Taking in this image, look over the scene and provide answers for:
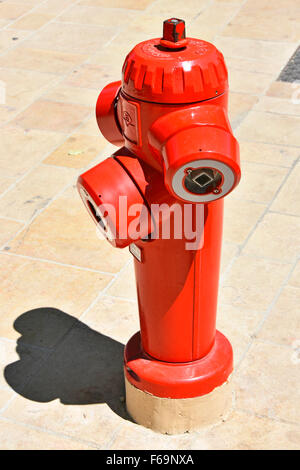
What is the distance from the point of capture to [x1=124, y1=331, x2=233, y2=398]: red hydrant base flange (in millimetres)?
3596

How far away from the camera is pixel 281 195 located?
577 centimetres

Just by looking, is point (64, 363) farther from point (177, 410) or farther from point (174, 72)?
point (174, 72)

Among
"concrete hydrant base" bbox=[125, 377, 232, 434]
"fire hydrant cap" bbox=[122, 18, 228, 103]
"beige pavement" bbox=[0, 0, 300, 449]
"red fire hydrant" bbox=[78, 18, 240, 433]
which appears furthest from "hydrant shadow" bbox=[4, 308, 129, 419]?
"fire hydrant cap" bbox=[122, 18, 228, 103]

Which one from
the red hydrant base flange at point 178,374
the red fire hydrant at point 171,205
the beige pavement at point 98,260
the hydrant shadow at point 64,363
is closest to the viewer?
the red fire hydrant at point 171,205

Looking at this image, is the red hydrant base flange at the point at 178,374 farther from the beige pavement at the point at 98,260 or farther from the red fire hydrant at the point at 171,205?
the beige pavement at the point at 98,260

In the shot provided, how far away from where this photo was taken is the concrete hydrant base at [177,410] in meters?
3.67

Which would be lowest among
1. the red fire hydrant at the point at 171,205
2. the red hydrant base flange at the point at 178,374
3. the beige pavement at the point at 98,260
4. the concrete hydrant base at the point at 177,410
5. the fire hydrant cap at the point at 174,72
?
the beige pavement at the point at 98,260

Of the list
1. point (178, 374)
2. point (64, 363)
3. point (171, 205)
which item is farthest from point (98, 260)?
point (171, 205)

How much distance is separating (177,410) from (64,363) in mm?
942

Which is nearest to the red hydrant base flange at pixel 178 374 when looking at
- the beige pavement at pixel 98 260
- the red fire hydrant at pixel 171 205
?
the red fire hydrant at pixel 171 205

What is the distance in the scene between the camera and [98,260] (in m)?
5.15

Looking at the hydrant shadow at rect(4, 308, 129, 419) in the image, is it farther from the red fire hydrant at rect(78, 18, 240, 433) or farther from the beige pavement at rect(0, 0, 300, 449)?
the red fire hydrant at rect(78, 18, 240, 433)

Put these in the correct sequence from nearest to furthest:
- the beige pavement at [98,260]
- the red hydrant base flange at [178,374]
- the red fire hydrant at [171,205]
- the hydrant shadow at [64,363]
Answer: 1. the red fire hydrant at [171,205]
2. the red hydrant base flange at [178,374]
3. the beige pavement at [98,260]
4. the hydrant shadow at [64,363]
